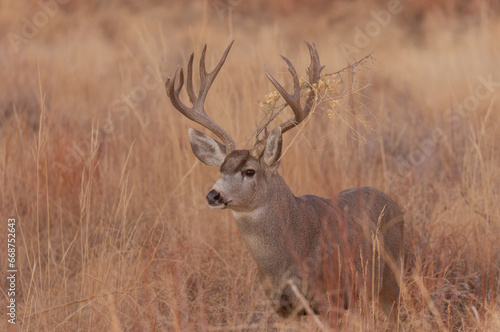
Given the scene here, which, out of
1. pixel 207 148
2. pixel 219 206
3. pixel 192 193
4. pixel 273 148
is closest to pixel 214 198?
pixel 219 206

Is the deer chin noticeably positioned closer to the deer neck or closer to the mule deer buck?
the mule deer buck

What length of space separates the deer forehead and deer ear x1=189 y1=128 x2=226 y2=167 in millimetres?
204

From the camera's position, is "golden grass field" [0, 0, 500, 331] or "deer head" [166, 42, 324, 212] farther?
"golden grass field" [0, 0, 500, 331]

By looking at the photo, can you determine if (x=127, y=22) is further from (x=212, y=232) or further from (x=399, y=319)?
(x=399, y=319)

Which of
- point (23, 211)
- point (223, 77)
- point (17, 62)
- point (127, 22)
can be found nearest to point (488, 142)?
point (223, 77)

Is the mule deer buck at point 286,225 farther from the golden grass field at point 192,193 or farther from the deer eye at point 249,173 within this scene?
the golden grass field at point 192,193

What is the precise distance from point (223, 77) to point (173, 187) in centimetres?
113

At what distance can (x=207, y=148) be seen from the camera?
454 centimetres

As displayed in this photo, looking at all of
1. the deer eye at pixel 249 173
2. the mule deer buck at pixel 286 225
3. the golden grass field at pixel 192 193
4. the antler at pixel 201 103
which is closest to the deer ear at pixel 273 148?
the mule deer buck at pixel 286 225

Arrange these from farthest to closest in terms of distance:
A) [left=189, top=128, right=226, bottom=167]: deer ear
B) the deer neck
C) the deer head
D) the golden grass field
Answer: [left=189, top=128, right=226, bottom=167]: deer ear < the golden grass field < the deer neck < the deer head

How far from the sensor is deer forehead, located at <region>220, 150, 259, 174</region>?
4.23 metres

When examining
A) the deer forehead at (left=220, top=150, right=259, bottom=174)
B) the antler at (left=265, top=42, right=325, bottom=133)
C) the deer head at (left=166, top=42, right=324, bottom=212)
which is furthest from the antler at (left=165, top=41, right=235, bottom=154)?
the antler at (left=265, top=42, right=325, bottom=133)

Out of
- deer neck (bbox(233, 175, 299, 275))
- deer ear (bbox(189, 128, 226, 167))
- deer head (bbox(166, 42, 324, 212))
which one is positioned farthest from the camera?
deer ear (bbox(189, 128, 226, 167))

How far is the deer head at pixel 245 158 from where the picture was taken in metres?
4.11
